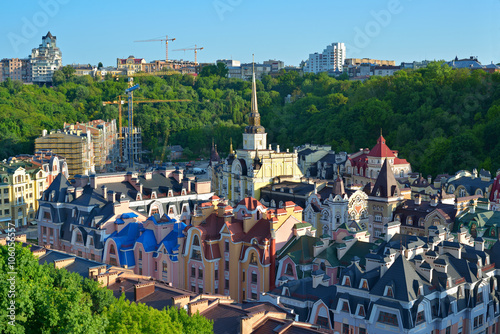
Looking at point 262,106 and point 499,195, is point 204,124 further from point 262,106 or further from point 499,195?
point 499,195

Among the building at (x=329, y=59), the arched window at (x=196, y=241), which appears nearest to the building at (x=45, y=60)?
the building at (x=329, y=59)

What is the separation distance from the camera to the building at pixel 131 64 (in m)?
161

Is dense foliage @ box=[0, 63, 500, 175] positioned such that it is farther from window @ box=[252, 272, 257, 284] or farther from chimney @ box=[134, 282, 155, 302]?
chimney @ box=[134, 282, 155, 302]

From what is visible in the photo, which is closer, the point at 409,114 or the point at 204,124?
the point at 409,114

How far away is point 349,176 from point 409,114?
22.0 m

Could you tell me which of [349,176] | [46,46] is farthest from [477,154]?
[46,46]

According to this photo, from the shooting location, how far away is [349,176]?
201 ft

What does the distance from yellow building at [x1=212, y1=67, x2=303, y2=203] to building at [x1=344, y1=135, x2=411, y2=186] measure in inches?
307

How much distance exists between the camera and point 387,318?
22719 millimetres

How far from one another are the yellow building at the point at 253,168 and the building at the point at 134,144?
1947 inches

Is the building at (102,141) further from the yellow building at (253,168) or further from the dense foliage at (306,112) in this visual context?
the yellow building at (253,168)

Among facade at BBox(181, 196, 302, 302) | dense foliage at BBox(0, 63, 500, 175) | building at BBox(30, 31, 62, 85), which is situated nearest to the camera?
facade at BBox(181, 196, 302, 302)

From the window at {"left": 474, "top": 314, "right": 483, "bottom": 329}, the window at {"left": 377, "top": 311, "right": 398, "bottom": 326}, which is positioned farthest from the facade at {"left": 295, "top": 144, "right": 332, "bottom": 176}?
the window at {"left": 377, "top": 311, "right": 398, "bottom": 326}

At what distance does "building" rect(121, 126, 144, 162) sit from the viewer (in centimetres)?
10425
